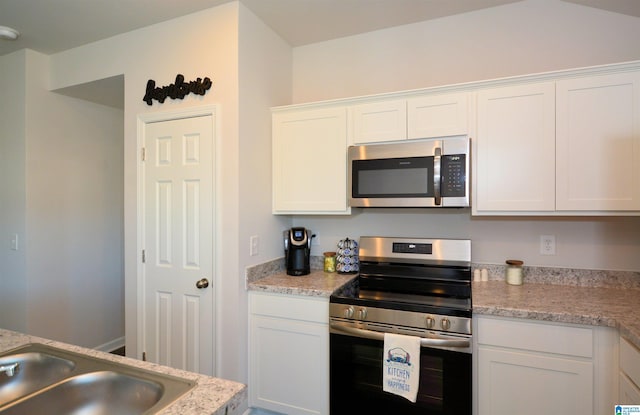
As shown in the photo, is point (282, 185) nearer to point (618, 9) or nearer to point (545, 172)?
point (545, 172)

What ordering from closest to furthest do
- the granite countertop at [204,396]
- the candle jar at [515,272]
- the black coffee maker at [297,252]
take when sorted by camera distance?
the granite countertop at [204,396] < the candle jar at [515,272] < the black coffee maker at [297,252]

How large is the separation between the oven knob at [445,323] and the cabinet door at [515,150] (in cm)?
67

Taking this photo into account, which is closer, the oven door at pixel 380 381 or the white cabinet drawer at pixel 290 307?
the oven door at pixel 380 381

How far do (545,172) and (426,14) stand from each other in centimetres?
131

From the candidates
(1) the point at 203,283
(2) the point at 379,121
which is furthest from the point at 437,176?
(1) the point at 203,283

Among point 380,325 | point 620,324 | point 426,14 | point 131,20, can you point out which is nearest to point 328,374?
point 380,325

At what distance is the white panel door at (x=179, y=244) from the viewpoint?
7.25 feet

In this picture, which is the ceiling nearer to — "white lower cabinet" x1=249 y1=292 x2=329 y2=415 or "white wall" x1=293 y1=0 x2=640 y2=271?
"white wall" x1=293 y1=0 x2=640 y2=271

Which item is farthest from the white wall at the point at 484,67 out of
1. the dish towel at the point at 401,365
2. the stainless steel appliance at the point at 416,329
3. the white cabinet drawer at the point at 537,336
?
the dish towel at the point at 401,365

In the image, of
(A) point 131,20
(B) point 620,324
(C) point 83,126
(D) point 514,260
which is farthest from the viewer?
(C) point 83,126

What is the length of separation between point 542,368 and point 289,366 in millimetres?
1340

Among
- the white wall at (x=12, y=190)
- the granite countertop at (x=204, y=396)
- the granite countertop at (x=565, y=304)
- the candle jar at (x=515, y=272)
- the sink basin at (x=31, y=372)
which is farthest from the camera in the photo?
the white wall at (x=12, y=190)

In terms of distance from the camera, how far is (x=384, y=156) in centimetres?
220

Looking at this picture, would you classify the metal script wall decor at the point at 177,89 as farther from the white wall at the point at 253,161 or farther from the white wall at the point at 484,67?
the white wall at the point at 484,67
